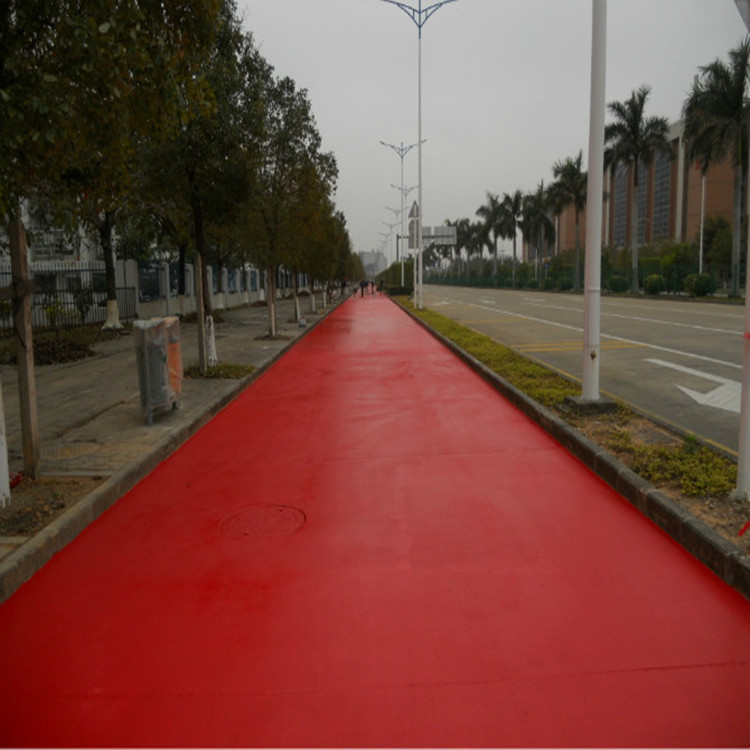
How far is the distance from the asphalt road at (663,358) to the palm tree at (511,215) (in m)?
59.5

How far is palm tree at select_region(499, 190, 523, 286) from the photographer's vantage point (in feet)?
265

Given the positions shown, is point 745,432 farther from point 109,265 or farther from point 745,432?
point 109,265

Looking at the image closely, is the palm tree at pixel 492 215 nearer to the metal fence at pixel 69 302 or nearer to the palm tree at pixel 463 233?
the palm tree at pixel 463 233

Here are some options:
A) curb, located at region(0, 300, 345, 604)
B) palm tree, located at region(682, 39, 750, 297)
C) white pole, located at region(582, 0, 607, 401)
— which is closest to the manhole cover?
curb, located at region(0, 300, 345, 604)

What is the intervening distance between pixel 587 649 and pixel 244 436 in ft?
17.1

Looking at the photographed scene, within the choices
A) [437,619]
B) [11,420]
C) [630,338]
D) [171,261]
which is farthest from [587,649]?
[171,261]

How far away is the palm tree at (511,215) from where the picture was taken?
80625 mm

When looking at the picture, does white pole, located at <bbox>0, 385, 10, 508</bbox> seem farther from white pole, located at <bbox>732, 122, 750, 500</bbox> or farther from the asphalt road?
the asphalt road

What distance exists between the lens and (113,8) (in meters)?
4.67

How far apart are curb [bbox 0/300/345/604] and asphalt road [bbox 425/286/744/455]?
527cm

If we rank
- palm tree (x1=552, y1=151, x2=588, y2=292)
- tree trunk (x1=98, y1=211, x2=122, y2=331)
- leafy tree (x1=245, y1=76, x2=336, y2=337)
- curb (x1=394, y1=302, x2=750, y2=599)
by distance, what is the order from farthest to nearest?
palm tree (x1=552, y1=151, x2=588, y2=292), tree trunk (x1=98, y1=211, x2=122, y2=331), leafy tree (x1=245, y1=76, x2=336, y2=337), curb (x1=394, y1=302, x2=750, y2=599)

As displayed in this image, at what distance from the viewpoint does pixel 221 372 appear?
11.8 meters

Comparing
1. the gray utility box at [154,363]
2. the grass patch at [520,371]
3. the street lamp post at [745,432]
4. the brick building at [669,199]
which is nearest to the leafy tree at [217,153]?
the gray utility box at [154,363]

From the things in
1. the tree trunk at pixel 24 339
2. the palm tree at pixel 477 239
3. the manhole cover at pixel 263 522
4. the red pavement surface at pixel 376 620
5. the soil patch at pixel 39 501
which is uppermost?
the palm tree at pixel 477 239
